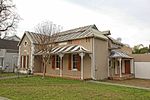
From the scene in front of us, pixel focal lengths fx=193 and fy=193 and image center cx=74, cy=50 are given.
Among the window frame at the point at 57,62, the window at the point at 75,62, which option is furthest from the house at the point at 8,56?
the window at the point at 75,62

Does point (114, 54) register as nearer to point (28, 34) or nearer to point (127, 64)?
point (127, 64)

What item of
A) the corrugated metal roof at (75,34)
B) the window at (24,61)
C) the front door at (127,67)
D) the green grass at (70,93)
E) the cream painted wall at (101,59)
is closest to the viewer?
the green grass at (70,93)

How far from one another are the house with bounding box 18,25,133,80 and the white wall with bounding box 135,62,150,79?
2.74 ft

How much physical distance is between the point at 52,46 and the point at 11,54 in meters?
13.4

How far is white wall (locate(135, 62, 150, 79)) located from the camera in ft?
82.7

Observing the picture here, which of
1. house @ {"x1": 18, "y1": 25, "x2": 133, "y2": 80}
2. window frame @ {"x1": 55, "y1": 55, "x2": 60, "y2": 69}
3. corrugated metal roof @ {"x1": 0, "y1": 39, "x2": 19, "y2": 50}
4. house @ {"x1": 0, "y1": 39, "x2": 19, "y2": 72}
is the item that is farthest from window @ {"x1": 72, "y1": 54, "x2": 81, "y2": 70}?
corrugated metal roof @ {"x1": 0, "y1": 39, "x2": 19, "y2": 50}

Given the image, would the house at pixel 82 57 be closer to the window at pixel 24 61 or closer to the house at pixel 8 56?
the window at pixel 24 61

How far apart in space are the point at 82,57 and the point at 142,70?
9.82 meters

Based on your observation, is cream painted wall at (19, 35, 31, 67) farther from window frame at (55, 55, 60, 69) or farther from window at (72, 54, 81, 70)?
window at (72, 54, 81, 70)

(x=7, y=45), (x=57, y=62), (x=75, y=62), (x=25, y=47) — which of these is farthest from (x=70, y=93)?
(x=7, y=45)

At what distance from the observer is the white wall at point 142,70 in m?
25.2

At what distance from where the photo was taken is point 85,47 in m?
22.3

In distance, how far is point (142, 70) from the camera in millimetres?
25656

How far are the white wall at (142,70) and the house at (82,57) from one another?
0.83m
